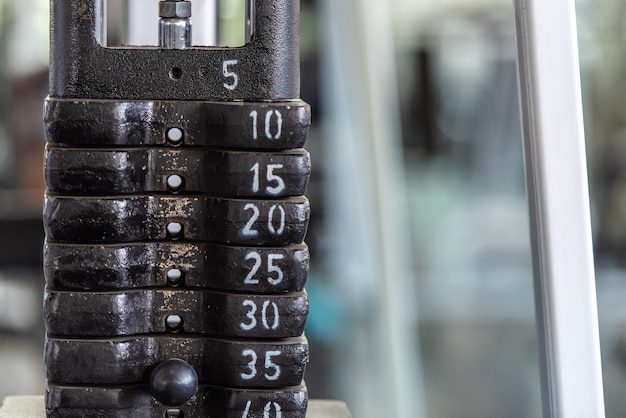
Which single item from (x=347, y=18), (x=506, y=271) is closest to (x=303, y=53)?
(x=347, y=18)

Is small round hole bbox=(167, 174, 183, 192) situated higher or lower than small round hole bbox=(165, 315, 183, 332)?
higher

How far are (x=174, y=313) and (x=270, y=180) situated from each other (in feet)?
0.35

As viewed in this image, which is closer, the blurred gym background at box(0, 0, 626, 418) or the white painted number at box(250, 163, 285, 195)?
the white painted number at box(250, 163, 285, 195)

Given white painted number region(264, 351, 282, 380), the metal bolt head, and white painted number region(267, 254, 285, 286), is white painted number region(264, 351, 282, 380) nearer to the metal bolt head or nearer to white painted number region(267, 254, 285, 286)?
white painted number region(267, 254, 285, 286)

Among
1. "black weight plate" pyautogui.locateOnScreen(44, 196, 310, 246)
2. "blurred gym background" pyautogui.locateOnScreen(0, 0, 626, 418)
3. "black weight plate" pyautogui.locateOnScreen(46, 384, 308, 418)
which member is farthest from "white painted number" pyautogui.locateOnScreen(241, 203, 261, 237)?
"blurred gym background" pyautogui.locateOnScreen(0, 0, 626, 418)

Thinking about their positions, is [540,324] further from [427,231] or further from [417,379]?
[427,231]

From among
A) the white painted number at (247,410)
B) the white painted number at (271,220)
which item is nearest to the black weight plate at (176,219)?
the white painted number at (271,220)

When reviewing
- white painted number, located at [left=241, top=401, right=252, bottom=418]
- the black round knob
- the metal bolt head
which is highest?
the metal bolt head

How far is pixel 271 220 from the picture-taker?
55 centimetres

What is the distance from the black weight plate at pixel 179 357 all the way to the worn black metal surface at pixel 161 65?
156 mm

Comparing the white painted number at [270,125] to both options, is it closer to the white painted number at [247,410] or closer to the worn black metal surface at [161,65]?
the worn black metal surface at [161,65]

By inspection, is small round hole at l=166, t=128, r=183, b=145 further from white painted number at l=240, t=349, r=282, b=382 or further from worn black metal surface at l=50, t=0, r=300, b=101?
white painted number at l=240, t=349, r=282, b=382

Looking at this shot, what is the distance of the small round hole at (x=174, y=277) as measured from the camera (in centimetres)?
57

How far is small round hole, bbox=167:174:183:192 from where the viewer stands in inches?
22.2
